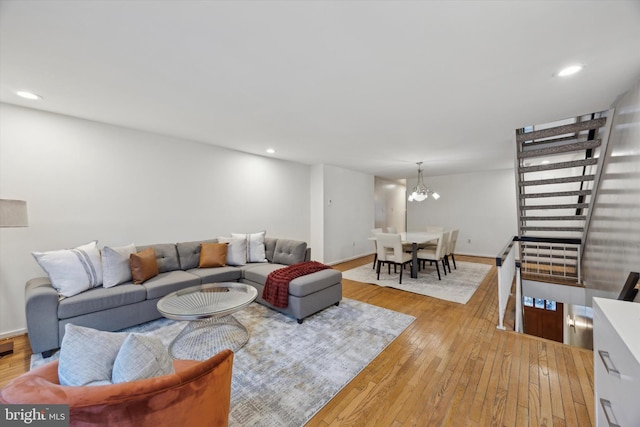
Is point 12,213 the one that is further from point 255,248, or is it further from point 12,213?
point 255,248

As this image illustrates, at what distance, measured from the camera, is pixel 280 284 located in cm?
281

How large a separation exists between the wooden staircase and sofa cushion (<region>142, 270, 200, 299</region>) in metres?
4.73

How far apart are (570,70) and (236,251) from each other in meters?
4.07

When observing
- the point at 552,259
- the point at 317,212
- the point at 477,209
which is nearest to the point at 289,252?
the point at 317,212

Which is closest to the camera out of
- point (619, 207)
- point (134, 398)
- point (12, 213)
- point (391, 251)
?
point (134, 398)

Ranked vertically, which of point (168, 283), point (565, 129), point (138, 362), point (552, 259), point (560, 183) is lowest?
point (552, 259)

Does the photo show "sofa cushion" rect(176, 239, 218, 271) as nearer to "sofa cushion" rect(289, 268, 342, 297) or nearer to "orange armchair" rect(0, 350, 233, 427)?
"sofa cushion" rect(289, 268, 342, 297)

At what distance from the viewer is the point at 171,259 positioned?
3264 mm

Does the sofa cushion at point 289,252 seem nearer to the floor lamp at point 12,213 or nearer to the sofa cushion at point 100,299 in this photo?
the sofa cushion at point 100,299

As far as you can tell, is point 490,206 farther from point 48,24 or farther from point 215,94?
point 48,24

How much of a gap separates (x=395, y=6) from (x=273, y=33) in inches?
28.9

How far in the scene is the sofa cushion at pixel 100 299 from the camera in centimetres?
217

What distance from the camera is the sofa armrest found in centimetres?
204

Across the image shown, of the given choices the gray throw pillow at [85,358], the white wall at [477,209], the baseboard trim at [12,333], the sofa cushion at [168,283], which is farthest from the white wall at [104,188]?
the white wall at [477,209]
